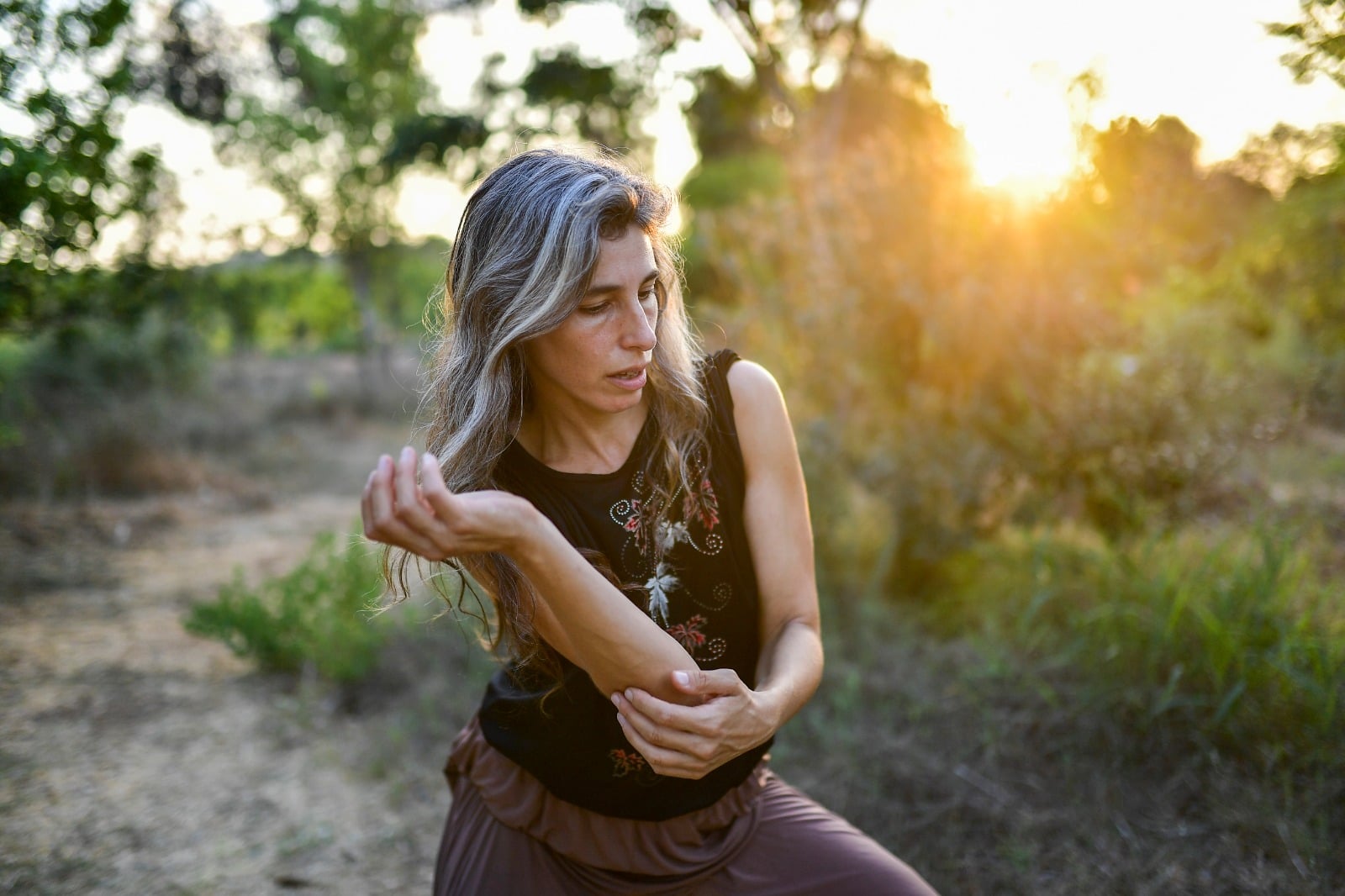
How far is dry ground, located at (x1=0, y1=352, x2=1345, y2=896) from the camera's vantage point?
2279mm

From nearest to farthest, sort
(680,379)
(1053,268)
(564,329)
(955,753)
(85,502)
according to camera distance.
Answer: (564,329), (680,379), (955,753), (1053,268), (85,502)

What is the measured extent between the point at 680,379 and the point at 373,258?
49.8 ft

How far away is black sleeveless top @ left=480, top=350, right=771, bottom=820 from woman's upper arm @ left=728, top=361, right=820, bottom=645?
26 millimetres

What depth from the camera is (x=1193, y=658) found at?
8.77 feet

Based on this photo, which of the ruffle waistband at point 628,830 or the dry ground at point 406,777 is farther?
the dry ground at point 406,777

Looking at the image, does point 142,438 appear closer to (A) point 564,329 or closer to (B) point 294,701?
→ (B) point 294,701

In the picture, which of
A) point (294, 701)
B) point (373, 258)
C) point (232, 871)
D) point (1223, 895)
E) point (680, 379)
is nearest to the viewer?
point (680, 379)

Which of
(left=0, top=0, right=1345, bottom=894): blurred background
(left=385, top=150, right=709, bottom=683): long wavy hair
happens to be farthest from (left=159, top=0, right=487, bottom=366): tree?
(left=385, top=150, right=709, bottom=683): long wavy hair

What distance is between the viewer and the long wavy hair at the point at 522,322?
4.85 ft

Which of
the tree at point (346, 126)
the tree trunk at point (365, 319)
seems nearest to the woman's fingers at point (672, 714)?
the tree at point (346, 126)

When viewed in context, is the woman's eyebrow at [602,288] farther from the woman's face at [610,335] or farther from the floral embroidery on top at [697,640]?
the floral embroidery on top at [697,640]

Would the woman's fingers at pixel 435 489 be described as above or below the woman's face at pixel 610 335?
below

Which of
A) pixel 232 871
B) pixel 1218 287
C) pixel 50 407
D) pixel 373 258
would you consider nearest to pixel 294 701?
pixel 232 871

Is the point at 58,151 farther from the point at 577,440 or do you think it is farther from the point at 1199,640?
the point at 1199,640
